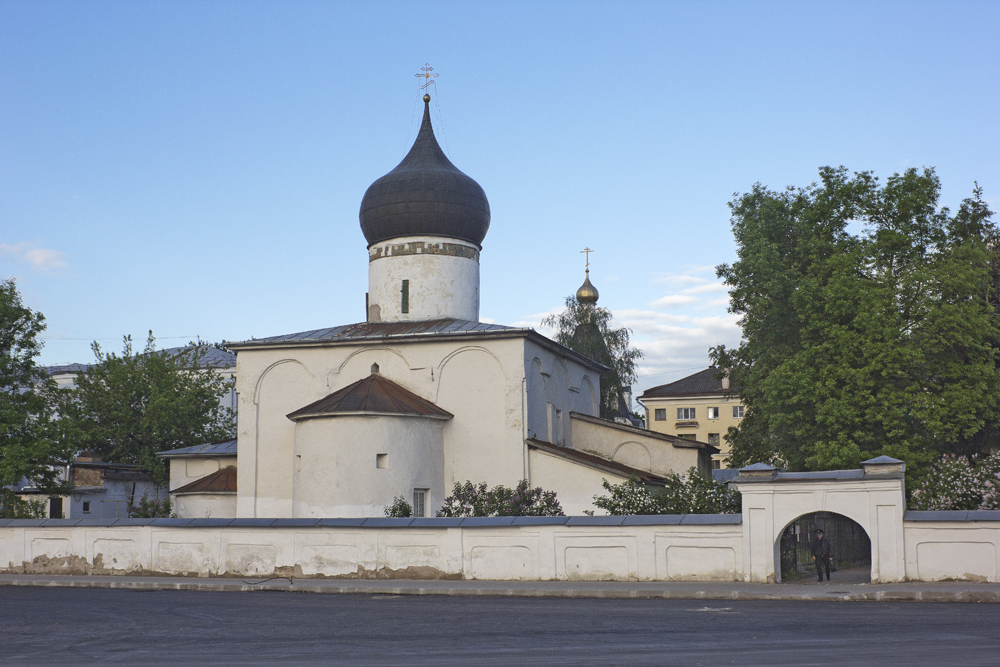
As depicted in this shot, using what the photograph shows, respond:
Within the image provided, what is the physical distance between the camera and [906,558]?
14984mm

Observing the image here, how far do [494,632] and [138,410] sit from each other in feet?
107

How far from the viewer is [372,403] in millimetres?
23219

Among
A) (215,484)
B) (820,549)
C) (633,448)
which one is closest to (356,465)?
(215,484)

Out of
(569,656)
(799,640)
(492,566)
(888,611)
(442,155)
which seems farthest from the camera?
(442,155)

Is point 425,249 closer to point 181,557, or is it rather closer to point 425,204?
point 425,204

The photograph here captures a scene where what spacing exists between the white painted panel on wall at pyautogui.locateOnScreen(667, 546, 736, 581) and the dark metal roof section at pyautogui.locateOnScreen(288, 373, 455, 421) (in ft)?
29.4

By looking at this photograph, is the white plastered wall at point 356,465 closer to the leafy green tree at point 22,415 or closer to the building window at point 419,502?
the building window at point 419,502

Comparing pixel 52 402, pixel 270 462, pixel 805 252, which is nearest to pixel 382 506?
pixel 270 462

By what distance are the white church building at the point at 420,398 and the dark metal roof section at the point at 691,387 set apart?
32657 millimetres

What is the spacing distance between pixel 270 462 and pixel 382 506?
15.4 ft

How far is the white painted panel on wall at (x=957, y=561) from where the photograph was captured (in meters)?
14.6

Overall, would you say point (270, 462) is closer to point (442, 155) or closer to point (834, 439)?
point (442, 155)

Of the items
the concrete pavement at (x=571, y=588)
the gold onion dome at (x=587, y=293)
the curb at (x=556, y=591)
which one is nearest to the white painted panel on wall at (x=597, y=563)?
the concrete pavement at (x=571, y=588)

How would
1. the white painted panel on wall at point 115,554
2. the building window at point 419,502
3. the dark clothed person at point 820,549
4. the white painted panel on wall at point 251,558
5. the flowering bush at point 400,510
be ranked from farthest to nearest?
1. the building window at point 419,502
2. the flowering bush at point 400,510
3. the white painted panel on wall at point 115,554
4. the white painted panel on wall at point 251,558
5. the dark clothed person at point 820,549
